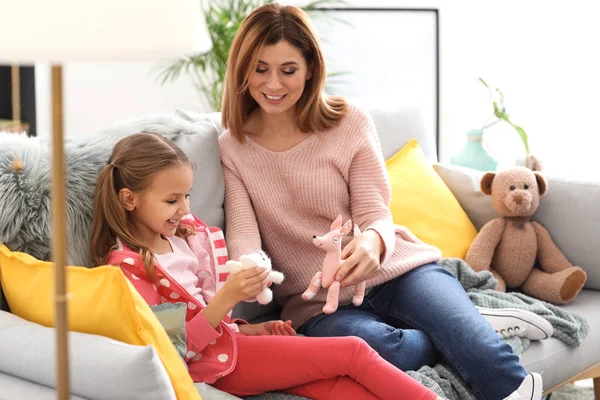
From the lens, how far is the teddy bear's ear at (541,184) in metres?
2.77

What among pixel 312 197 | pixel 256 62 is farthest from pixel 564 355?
pixel 256 62

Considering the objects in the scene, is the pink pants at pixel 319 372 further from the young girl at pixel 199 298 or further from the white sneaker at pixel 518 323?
the white sneaker at pixel 518 323

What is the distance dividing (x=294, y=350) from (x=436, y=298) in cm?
48

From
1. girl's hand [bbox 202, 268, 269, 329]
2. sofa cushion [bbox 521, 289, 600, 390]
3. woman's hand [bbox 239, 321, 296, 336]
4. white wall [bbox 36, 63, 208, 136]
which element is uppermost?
white wall [bbox 36, 63, 208, 136]

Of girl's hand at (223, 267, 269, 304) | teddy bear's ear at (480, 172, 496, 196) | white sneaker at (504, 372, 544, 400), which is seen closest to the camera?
girl's hand at (223, 267, 269, 304)

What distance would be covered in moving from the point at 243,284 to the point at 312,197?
1.67 feet

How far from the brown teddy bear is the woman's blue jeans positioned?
447 millimetres

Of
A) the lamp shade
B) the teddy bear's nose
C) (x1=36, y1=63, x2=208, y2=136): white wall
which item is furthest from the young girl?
(x1=36, y1=63, x2=208, y2=136): white wall

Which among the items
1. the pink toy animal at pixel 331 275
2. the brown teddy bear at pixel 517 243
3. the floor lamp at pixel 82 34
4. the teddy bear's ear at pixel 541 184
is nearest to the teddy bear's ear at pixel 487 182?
the brown teddy bear at pixel 517 243

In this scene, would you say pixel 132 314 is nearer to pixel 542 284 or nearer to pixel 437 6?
pixel 542 284

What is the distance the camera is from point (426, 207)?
9.16 feet

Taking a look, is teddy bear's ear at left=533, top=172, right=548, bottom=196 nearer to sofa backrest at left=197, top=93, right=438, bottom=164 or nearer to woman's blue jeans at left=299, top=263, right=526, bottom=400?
sofa backrest at left=197, top=93, right=438, bottom=164

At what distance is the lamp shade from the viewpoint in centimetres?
98

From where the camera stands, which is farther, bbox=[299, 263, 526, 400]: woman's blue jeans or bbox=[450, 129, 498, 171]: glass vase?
bbox=[450, 129, 498, 171]: glass vase
